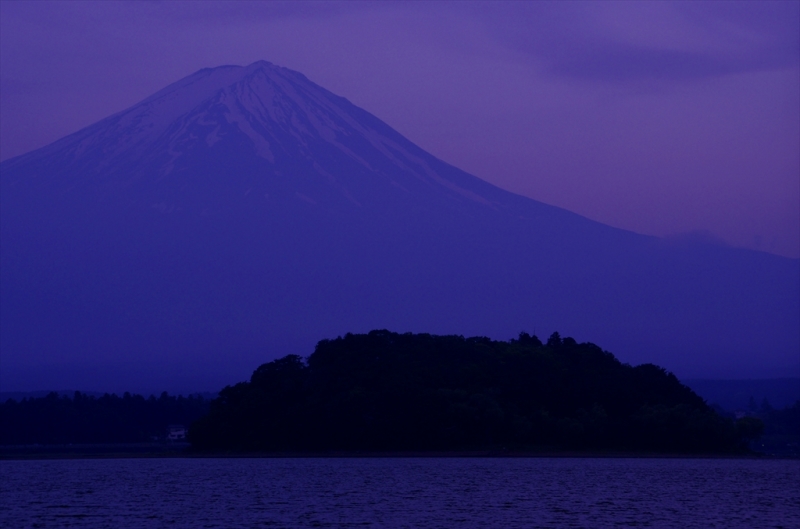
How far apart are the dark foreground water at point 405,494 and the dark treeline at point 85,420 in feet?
102

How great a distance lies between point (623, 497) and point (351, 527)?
13.0 meters

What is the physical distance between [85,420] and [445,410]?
3976 centimetres

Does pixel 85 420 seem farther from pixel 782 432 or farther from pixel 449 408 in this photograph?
pixel 782 432

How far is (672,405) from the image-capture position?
7456 cm

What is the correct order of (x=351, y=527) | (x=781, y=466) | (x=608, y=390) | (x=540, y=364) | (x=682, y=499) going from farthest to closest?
(x=540, y=364)
(x=608, y=390)
(x=781, y=466)
(x=682, y=499)
(x=351, y=527)

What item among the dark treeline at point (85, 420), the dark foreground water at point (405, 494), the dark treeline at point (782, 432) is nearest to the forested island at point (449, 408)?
the dark foreground water at point (405, 494)

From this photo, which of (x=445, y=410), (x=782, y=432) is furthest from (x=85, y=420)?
(x=782, y=432)

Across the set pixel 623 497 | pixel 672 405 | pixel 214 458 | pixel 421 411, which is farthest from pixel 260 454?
pixel 623 497

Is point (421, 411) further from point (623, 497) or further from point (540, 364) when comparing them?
point (623, 497)

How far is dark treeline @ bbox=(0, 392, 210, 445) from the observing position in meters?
94.2

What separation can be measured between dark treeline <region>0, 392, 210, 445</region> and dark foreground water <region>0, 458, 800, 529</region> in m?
31.0

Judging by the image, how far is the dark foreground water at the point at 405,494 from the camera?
3316cm

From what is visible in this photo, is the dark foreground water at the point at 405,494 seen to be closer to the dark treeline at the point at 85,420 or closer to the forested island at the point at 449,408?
the forested island at the point at 449,408

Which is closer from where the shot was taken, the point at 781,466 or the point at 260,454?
the point at 781,466
